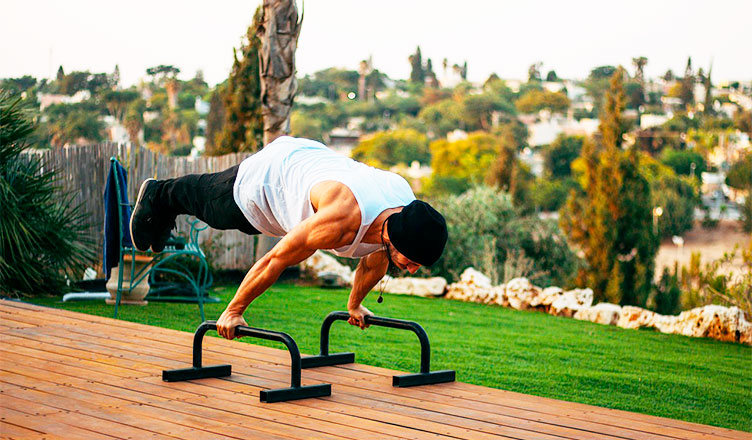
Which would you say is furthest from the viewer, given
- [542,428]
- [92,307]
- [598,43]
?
[598,43]

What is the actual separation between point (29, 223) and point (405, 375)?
5.47 metres

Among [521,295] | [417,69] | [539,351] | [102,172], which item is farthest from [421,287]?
[417,69]

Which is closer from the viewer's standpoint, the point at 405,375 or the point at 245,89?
the point at 405,375

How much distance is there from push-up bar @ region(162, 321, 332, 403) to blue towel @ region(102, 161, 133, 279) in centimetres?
248

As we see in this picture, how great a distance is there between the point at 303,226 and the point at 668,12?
109 feet

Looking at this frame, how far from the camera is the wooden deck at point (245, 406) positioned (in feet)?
9.71

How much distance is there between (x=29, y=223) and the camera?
8031mm

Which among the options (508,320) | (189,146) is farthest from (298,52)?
(189,146)

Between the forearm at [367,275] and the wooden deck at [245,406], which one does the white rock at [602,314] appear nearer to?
the wooden deck at [245,406]

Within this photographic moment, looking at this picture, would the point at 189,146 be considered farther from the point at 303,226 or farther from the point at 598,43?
the point at 303,226

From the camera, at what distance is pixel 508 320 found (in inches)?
330

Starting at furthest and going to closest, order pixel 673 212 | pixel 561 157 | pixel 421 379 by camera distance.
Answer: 1. pixel 561 157
2. pixel 673 212
3. pixel 421 379

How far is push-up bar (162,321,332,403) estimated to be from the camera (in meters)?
3.46

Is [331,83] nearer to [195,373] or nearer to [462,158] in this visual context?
[462,158]
